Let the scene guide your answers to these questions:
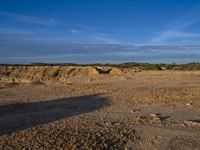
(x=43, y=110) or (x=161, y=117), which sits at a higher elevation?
(x=161, y=117)

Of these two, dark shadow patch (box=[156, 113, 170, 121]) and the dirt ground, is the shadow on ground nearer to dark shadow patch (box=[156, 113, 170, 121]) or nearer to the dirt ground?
the dirt ground

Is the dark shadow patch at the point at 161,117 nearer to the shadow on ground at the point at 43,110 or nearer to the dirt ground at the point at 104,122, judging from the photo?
the dirt ground at the point at 104,122

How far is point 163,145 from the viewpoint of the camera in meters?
9.60

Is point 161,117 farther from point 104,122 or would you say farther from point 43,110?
point 43,110

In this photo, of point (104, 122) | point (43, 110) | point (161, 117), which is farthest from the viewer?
point (43, 110)

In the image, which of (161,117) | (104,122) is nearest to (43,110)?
(104,122)

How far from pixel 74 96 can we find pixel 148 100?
4444 millimetres

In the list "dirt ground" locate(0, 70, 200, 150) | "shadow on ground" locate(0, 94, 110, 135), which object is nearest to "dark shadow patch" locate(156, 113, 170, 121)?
"dirt ground" locate(0, 70, 200, 150)

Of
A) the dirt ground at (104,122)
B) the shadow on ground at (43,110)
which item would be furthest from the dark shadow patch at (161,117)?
the shadow on ground at (43,110)

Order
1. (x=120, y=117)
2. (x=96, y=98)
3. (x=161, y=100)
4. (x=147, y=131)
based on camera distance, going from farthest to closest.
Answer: (x=96, y=98) → (x=161, y=100) → (x=120, y=117) → (x=147, y=131)

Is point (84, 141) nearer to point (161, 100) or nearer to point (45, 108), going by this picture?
point (45, 108)

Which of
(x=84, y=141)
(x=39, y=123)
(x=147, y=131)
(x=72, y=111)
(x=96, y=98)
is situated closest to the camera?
(x=84, y=141)

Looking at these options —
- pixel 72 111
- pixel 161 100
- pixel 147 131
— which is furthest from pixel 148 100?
pixel 147 131

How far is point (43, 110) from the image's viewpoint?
49.7 feet
